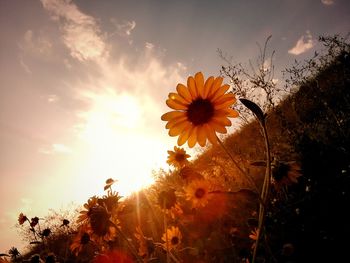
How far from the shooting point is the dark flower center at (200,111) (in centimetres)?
212

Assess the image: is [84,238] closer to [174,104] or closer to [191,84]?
[174,104]

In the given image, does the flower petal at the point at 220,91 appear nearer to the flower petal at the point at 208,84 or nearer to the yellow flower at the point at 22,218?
the flower petal at the point at 208,84

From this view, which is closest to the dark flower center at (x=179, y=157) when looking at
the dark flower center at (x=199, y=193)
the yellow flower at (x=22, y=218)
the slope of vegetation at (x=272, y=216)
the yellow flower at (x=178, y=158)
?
the yellow flower at (x=178, y=158)

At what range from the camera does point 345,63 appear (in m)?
5.41

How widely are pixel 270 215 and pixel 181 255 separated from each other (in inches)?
52.2

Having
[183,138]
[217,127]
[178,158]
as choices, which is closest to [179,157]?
[178,158]

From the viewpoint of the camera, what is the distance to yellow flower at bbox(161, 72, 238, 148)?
2018mm

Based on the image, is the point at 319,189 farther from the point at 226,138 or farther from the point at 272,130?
the point at 226,138

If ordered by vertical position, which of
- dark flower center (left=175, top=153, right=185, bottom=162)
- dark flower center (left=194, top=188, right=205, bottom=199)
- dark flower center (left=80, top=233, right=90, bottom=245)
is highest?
dark flower center (left=175, top=153, right=185, bottom=162)

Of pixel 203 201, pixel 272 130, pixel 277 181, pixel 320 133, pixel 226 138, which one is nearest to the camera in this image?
pixel 277 181

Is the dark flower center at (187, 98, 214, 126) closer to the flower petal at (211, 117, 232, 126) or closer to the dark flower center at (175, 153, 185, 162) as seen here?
the flower petal at (211, 117, 232, 126)

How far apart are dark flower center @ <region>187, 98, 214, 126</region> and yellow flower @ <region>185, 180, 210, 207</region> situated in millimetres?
1715

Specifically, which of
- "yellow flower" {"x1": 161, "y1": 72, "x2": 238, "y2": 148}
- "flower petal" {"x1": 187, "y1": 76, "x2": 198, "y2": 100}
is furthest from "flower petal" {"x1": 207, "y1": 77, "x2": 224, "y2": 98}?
"flower petal" {"x1": 187, "y1": 76, "x2": 198, "y2": 100}

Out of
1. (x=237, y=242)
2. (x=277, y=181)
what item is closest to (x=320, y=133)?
(x=237, y=242)
